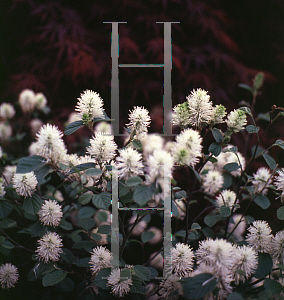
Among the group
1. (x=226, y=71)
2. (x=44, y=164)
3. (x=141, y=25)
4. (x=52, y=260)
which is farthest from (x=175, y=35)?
(x=52, y=260)

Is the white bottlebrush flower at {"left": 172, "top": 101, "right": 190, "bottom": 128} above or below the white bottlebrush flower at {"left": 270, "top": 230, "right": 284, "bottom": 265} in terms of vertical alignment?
above

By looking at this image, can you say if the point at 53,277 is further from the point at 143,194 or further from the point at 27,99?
the point at 27,99

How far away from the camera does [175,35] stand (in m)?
1.15

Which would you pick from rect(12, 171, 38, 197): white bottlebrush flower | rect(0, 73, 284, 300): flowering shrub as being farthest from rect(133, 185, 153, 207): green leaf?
rect(12, 171, 38, 197): white bottlebrush flower

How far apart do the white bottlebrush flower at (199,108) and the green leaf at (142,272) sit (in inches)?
14.7

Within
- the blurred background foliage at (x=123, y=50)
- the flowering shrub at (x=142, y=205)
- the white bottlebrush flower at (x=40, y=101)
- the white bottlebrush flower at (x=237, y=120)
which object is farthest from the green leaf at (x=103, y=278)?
the white bottlebrush flower at (x=40, y=101)

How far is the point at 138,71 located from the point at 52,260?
77 cm

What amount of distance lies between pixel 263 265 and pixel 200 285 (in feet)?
0.63

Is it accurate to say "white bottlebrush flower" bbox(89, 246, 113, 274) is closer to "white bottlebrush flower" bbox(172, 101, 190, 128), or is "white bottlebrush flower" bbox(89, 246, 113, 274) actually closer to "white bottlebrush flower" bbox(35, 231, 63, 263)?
"white bottlebrush flower" bbox(35, 231, 63, 263)

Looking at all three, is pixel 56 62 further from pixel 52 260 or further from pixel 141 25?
pixel 52 260

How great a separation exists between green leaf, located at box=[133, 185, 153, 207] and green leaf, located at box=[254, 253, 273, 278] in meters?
0.33

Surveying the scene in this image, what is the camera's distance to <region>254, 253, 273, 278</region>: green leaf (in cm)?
62

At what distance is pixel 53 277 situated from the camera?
668 millimetres

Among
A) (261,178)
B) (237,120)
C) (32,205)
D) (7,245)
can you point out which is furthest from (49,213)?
(261,178)
